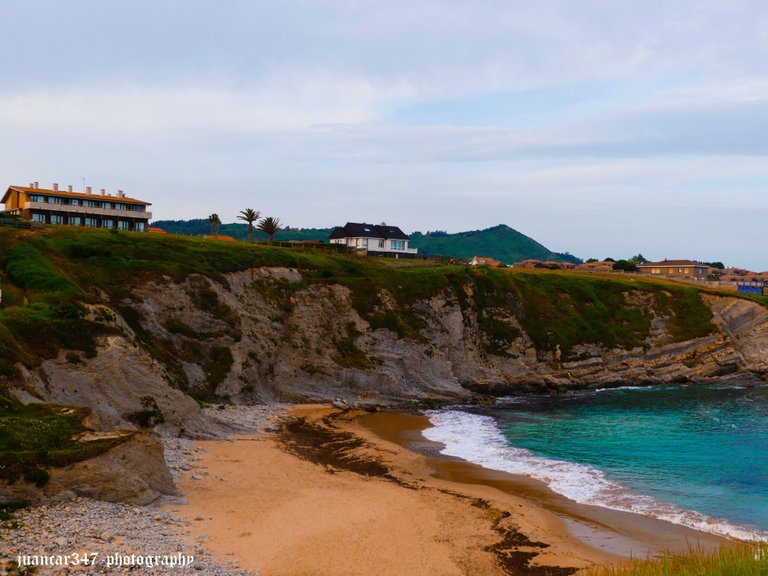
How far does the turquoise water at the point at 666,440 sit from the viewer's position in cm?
3462

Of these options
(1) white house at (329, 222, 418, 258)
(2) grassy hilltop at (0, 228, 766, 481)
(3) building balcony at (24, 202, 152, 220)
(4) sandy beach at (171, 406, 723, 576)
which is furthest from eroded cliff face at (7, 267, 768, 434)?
(1) white house at (329, 222, 418, 258)

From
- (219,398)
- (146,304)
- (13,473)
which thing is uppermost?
(146,304)

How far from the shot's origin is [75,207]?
84.0m

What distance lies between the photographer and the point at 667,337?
8712 centimetres

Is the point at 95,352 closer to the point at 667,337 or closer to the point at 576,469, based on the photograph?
the point at 576,469

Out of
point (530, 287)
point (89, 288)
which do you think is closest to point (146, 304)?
point (89, 288)

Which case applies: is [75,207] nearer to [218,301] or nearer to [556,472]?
[218,301]

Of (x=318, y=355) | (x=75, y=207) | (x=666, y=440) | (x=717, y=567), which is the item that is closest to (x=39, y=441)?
(x=717, y=567)

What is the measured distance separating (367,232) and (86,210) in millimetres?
50841

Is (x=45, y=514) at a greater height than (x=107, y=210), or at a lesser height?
lesser

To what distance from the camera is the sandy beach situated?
79.0 ft

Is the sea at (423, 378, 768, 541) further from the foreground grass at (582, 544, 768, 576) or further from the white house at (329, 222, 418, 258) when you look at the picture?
the white house at (329, 222, 418, 258)

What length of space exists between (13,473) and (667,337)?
84583mm

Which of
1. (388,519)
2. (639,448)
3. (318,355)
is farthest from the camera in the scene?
(318,355)
